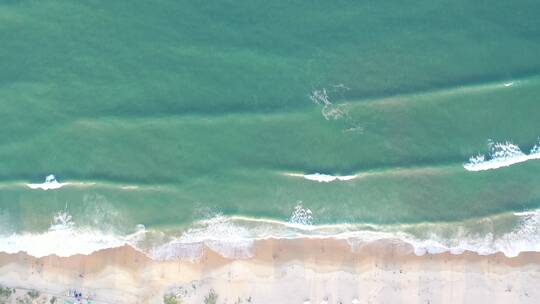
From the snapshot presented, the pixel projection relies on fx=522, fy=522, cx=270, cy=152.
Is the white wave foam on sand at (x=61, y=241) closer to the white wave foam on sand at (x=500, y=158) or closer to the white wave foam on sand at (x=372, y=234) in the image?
the white wave foam on sand at (x=372, y=234)

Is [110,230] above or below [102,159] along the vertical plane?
below

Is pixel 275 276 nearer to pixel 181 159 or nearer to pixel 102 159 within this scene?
pixel 181 159

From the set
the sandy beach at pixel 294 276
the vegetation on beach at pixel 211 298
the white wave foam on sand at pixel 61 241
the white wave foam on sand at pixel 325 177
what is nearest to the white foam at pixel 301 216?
the sandy beach at pixel 294 276

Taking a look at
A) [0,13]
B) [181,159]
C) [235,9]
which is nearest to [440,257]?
[181,159]

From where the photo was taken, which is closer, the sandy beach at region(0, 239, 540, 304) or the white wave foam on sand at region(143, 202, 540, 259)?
the white wave foam on sand at region(143, 202, 540, 259)

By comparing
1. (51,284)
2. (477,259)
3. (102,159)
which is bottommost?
(51,284)

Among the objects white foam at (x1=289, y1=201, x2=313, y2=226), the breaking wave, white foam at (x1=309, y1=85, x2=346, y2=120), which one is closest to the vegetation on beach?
the breaking wave

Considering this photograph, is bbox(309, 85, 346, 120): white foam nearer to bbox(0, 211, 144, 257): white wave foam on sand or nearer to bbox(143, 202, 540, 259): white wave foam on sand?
bbox(143, 202, 540, 259): white wave foam on sand

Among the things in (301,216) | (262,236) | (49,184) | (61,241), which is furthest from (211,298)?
(49,184)

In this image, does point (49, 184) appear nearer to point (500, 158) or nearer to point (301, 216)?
point (301, 216)
